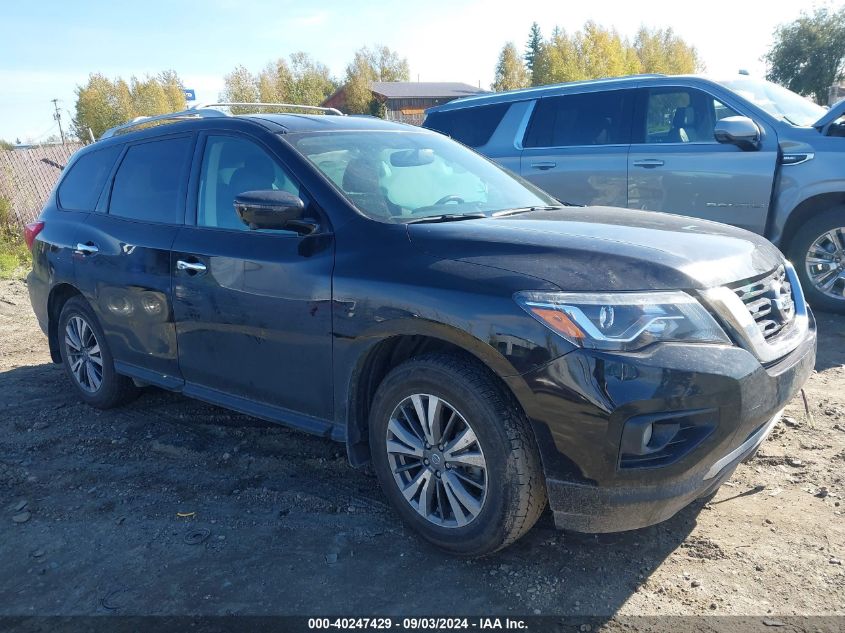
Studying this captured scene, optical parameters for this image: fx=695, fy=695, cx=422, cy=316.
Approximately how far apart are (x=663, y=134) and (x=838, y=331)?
2.34 meters

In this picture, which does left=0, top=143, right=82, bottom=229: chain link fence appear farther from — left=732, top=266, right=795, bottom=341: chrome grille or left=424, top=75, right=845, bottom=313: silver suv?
left=732, top=266, right=795, bottom=341: chrome grille

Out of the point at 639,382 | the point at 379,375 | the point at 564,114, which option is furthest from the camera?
the point at 564,114

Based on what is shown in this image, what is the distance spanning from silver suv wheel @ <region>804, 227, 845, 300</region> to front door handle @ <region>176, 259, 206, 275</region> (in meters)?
4.97

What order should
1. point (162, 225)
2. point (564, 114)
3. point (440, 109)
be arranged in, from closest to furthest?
point (162, 225)
point (564, 114)
point (440, 109)

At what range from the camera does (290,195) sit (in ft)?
10.3

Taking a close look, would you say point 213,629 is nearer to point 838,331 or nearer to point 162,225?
point 162,225

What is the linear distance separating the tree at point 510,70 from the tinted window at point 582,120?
6967 centimetres

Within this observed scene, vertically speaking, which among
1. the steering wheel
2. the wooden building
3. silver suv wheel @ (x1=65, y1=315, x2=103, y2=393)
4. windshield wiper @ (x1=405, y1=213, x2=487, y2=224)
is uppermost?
the wooden building

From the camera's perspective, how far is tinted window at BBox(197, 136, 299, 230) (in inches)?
139

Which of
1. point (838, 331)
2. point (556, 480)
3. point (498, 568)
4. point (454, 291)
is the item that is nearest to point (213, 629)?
point (498, 568)

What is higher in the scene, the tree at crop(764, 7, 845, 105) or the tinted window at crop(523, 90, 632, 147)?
the tree at crop(764, 7, 845, 105)

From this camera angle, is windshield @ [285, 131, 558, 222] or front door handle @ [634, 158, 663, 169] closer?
windshield @ [285, 131, 558, 222]

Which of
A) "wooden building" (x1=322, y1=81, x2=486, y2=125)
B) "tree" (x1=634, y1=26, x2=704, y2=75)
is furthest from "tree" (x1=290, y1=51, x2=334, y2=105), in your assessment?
"tree" (x1=634, y1=26, x2=704, y2=75)

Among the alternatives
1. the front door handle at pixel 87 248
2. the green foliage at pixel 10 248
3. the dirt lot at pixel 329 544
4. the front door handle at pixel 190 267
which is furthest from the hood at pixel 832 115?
the green foliage at pixel 10 248
